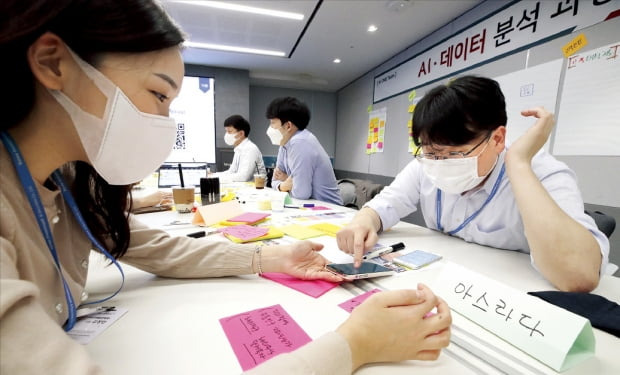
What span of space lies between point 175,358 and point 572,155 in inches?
98.5

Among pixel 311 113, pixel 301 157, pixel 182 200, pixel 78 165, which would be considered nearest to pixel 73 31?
pixel 78 165

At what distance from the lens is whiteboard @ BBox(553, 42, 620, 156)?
Result: 1610 millimetres

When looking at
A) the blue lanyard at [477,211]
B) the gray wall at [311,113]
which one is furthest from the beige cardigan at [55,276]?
the gray wall at [311,113]

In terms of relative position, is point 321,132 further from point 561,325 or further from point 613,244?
point 561,325

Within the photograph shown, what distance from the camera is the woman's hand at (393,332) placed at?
395mm

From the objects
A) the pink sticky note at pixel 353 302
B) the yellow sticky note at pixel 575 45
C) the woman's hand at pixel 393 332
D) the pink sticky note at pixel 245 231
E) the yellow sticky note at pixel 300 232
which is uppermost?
the yellow sticky note at pixel 575 45

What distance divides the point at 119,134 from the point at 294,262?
47 centimetres

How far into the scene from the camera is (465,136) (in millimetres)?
868

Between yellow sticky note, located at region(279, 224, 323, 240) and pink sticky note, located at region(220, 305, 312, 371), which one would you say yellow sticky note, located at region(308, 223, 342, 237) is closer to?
yellow sticky note, located at region(279, 224, 323, 240)

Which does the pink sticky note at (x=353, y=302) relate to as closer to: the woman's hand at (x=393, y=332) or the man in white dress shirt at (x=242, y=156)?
the woman's hand at (x=393, y=332)

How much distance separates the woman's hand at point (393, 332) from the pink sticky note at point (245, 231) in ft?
1.95

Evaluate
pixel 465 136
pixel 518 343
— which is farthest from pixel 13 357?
pixel 465 136

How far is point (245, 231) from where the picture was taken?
1.02m

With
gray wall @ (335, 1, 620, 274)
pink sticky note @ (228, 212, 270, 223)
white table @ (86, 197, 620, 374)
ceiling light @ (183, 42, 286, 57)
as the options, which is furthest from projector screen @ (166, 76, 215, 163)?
white table @ (86, 197, 620, 374)
